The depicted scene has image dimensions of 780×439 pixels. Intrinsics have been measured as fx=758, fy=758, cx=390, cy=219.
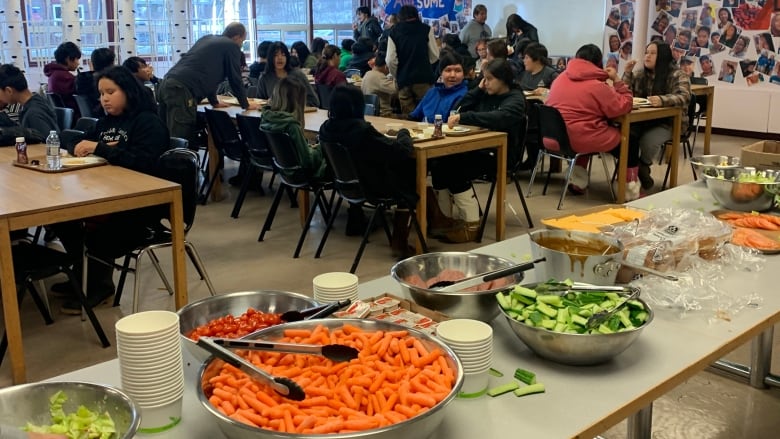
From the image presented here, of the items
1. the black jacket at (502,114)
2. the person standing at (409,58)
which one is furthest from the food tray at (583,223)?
the person standing at (409,58)

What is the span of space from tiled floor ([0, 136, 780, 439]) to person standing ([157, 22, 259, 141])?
0.69 metres

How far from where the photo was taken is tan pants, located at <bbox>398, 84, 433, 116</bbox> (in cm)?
698

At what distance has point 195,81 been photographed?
5.70 meters

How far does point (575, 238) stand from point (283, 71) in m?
4.96

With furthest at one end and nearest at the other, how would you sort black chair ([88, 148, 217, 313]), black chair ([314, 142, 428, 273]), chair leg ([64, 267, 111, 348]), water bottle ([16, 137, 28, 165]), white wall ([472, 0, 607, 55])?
1. white wall ([472, 0, 607, 55])
2. black chair ([314, 142, 428, 273])
3. water bottle ([16, 137, 28, 165])
4. black chair ([88, 148, 217, 313])
5. chair leg ([64, 267, 111, 348])

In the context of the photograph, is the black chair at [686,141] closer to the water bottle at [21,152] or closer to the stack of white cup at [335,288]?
the water bottle at [21,152]

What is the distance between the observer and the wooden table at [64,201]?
107 inches

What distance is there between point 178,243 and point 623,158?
3.56 meters

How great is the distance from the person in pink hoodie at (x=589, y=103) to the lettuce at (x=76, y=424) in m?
4.63

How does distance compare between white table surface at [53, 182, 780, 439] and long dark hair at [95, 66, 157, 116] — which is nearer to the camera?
white table surface at [53, 182, 780, 439]

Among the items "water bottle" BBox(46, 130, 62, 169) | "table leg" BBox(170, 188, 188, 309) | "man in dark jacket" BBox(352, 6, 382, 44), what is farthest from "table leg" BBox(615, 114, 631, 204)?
"man in dark jacket" BBox(352, 6, 382, 44)

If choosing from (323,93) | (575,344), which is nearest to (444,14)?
(323,93)

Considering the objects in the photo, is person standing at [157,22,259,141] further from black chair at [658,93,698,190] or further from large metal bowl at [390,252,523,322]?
large metal bowl at [390,252,523,322]

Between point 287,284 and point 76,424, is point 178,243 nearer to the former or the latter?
point 287,284
